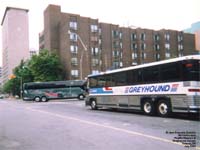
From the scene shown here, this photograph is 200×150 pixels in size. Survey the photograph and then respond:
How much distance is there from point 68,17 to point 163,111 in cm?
5803

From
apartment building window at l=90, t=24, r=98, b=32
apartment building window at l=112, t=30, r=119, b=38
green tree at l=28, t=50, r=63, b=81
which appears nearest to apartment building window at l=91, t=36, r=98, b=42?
apartment building window at l=90, t=24, r=98, b=32

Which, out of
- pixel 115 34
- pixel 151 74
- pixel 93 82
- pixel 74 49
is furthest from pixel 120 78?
pixel 115 34

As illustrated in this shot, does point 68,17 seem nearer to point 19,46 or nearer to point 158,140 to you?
point 158,140

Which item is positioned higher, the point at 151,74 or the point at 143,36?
the point at 143,36

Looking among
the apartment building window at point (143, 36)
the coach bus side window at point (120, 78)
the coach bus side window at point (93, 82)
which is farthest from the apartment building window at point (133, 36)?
the coach bus side window at point (120, 78)

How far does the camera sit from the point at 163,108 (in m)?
15.8

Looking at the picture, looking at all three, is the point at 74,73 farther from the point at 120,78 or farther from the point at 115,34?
the point at 120,78

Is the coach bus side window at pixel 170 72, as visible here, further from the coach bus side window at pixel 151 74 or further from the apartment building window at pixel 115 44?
the apartment building window at pixel 115 44

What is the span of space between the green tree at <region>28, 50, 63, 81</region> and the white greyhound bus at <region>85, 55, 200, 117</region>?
4569 centimetres

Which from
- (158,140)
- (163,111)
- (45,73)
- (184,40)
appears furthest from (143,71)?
(184,40)

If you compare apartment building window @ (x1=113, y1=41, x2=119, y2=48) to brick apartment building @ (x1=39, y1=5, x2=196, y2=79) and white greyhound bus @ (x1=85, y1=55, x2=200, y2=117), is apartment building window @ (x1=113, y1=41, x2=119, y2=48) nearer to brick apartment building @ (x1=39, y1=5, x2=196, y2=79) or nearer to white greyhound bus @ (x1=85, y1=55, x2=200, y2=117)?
brick apartment building @ (x1=39, y1=5, x2=196, y2=79)

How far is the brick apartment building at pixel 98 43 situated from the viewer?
69.3m

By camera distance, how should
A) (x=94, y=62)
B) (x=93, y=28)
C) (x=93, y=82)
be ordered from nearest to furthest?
(x=93, y=82)
(x=94, y=62)
(x=93, y=28)

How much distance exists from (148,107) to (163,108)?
1.36 m
